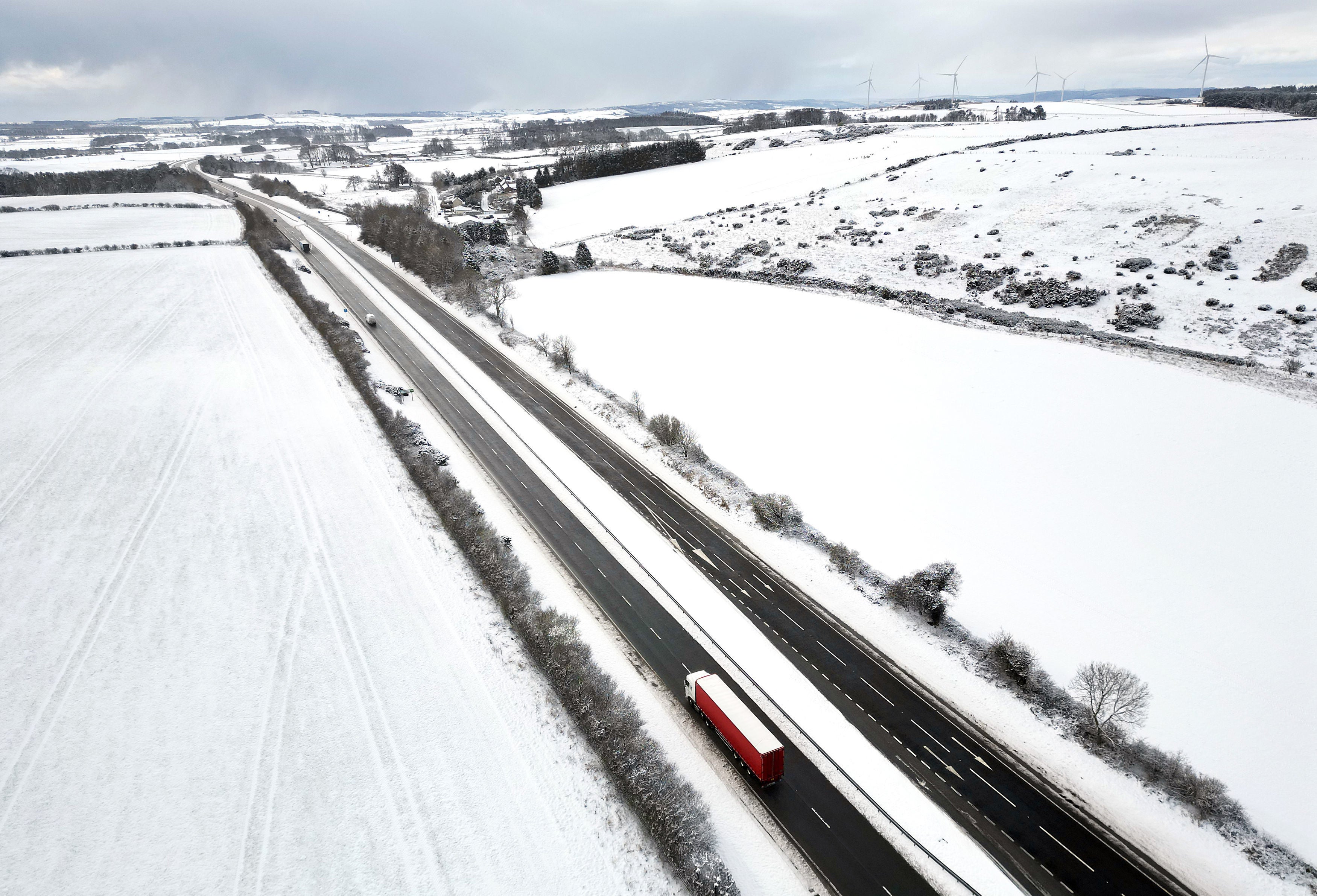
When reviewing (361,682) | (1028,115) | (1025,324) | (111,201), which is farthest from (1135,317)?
(111,201)

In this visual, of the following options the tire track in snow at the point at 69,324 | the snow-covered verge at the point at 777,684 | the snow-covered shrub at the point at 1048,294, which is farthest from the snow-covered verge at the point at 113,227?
the snow-covered shrub at the point at 1048,294

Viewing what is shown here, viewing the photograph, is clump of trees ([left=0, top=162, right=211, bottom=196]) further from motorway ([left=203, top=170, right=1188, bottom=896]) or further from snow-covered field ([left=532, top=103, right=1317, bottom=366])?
motorway ([left=203, top=170, right=1188, bottom=896])

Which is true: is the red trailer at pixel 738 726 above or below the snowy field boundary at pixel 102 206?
below

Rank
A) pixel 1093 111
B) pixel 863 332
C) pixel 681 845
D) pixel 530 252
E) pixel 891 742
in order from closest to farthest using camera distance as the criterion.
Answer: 1. pixel 681 845
2. pixel 891 742
3. pixel 863 332
4. pixel 530 252
5. pixel 1093 111

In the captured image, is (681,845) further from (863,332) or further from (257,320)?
(257,320)

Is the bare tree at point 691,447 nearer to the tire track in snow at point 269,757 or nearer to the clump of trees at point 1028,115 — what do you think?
the tire track in snow at point 269,757

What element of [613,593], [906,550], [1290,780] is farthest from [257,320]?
[1290,780]

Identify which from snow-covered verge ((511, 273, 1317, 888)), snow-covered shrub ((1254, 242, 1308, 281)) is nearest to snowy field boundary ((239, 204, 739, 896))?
snow-covered verge ((511, 273, 1317, 888))

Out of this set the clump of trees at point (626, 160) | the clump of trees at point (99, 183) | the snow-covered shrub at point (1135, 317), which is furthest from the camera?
the clump of trees at point (99, 183)
